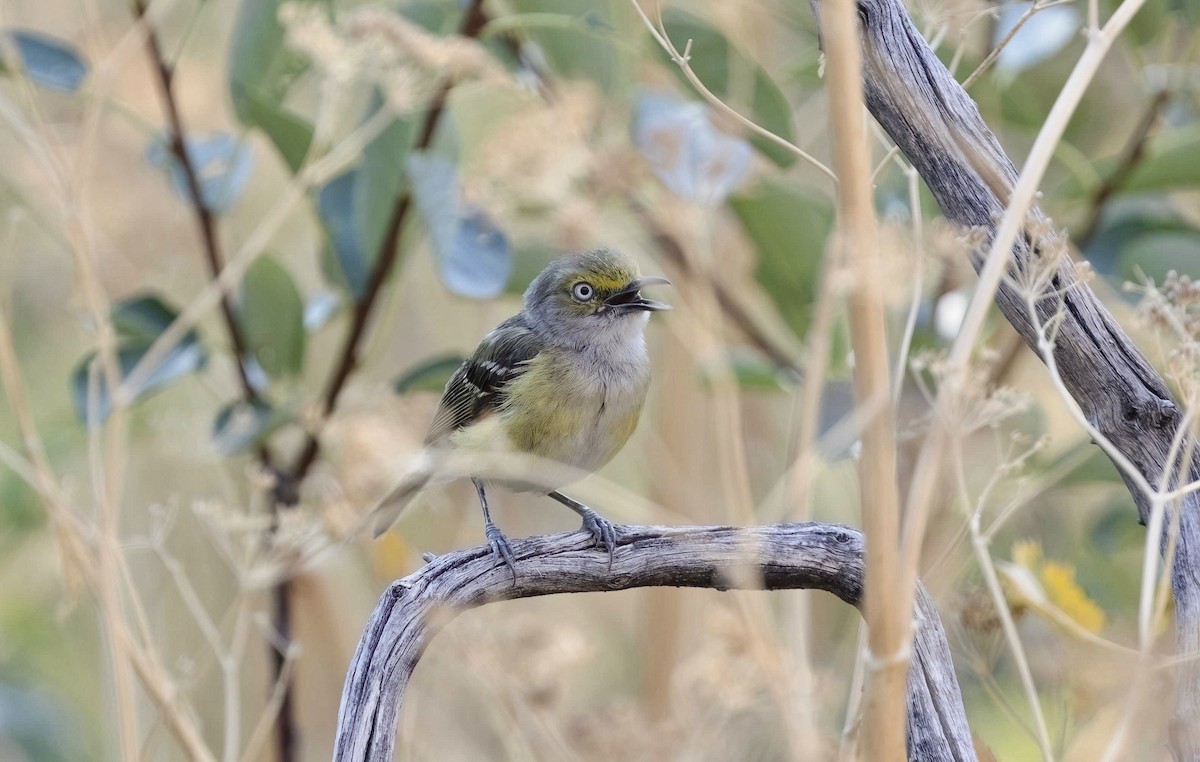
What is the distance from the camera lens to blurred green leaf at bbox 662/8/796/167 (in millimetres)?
2932

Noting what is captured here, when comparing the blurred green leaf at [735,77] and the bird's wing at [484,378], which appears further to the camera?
the bird's wing at [484,378]

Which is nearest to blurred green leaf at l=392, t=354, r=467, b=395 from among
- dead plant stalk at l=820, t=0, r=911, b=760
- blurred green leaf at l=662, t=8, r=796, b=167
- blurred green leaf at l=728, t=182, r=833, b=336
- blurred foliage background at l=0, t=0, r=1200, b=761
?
blurred foliage background at l=0, t=0, r=1200, b=761

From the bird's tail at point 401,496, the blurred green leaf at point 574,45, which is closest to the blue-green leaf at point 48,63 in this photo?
the blurred green leaf at point 574,45

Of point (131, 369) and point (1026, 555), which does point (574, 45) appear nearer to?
point (131, 369)

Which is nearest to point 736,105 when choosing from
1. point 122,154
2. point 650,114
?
point 650,114

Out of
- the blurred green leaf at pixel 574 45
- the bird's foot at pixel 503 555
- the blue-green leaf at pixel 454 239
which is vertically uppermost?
the blurred green leaf at pixel 574 45

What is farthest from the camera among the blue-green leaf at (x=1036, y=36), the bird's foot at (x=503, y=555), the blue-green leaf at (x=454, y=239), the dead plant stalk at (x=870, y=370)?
the blue-green leaf at (x=1036, y=36)

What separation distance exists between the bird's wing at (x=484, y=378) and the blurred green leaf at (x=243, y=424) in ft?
1.34

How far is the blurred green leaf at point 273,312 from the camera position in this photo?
10.9ft

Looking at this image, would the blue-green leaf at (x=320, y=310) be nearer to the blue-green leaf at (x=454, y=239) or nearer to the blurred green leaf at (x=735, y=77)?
the blue-green leaf at (x=454, y=239)

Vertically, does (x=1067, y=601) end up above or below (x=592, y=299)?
below

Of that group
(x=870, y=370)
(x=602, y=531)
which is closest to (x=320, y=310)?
(x=602, y=531)

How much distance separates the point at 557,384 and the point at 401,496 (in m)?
0.50

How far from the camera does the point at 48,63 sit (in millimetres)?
3152
